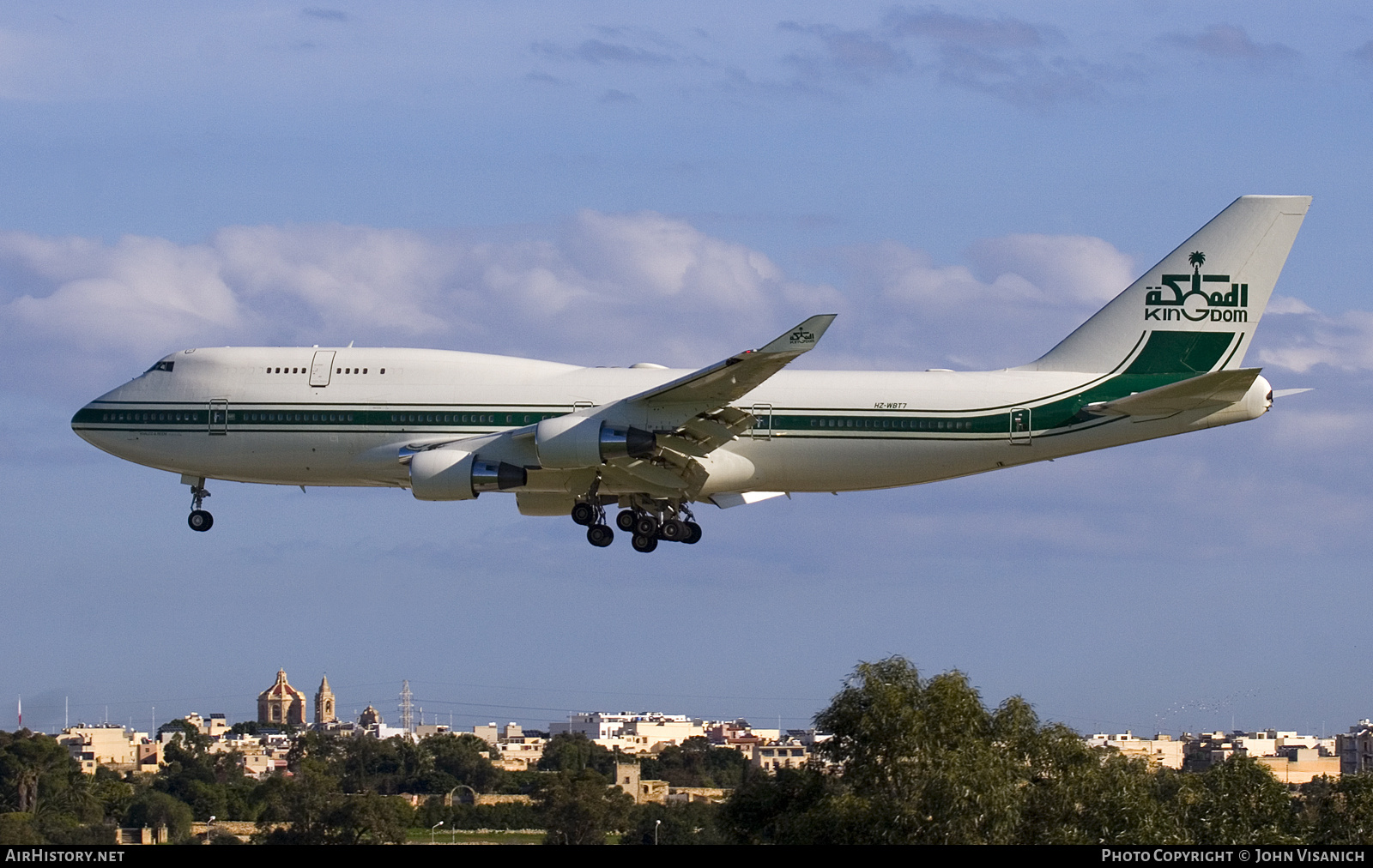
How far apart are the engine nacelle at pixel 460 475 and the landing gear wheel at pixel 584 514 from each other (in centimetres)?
Answer: 254

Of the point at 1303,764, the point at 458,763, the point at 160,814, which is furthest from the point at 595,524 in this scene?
the point at 1303,764

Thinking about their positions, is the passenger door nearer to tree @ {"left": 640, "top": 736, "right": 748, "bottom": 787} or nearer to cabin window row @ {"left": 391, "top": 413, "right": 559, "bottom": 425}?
cabin window row @ {"left": 391, "top": 413, "right": 559, "bottom": 425}

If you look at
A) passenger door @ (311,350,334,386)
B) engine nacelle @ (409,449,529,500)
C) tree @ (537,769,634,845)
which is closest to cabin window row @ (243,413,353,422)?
passenger door @ (311,350,334,386)

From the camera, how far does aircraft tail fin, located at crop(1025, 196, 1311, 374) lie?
49.1 metres

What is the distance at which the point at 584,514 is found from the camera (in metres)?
49.4

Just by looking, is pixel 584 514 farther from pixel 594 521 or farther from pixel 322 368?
pixel 322 368

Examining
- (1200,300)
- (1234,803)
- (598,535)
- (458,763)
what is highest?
(1200,300)

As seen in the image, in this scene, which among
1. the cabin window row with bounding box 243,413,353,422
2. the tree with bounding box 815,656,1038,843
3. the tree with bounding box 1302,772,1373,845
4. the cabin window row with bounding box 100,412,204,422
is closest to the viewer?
A: the tree with bounding box 815,656,1038,843

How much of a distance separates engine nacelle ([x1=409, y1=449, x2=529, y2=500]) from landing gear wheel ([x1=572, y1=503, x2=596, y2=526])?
2.54 metres

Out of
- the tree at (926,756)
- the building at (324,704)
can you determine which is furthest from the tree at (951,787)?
the building at (324,704)

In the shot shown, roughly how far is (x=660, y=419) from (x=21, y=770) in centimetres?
3852

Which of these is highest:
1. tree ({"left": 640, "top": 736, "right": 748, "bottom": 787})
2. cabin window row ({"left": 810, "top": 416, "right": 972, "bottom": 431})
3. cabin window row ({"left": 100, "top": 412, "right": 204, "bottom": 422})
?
cabin window row ({"left": 100, "top": 412, "right": 204, "bottom": 422})

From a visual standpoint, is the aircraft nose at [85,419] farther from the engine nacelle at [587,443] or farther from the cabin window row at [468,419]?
→ the engine nacelle at [587,443]

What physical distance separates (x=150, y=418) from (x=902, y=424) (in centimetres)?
1963
